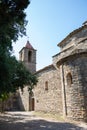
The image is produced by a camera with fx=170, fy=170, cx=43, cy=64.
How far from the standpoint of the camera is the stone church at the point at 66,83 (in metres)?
11.8

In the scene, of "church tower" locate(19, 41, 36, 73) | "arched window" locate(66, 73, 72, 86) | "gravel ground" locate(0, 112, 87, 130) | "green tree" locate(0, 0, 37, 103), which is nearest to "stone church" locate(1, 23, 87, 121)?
"arched window" locate(66, 73, 72, 86)

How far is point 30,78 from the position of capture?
44.0 feet

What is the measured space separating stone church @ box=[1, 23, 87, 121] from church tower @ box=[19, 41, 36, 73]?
613 cm

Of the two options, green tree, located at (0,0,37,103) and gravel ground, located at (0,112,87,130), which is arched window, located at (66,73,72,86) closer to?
gravel ground, located at (0,112,87,130)

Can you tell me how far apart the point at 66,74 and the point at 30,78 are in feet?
9.29

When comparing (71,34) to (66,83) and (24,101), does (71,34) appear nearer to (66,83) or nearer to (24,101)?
(66,83)

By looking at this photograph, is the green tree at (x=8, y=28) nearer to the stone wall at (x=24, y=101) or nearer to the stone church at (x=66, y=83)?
the stone church at (x=66, y=83)

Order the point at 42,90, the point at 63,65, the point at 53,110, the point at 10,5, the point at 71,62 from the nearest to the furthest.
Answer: the point at 10,5, the point at 71,62, the point at 63,65, the point at 53,110, the point at 42,90

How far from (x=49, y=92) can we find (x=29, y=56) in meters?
15.3

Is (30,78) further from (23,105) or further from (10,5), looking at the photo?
(23,105)

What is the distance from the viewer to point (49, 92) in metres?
18.1

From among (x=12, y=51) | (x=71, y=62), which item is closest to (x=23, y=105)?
(x=71, y=62)

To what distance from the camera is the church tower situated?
3095cm

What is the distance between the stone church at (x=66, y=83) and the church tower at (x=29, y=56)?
6133 millimetres
